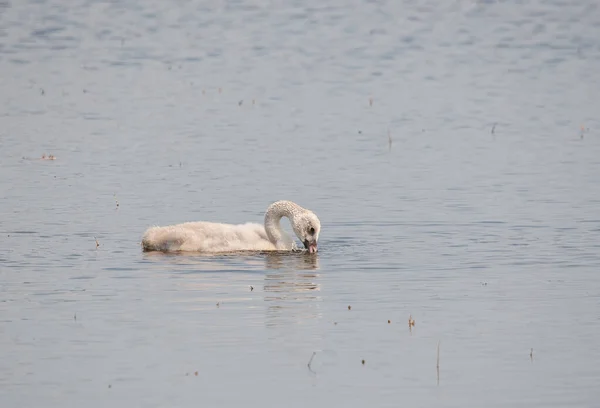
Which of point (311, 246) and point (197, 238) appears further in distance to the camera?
point (311, 246)

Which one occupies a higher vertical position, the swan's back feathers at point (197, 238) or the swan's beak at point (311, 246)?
the swan's back feathers at point (197, 238)

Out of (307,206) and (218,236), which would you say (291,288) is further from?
(307,206)

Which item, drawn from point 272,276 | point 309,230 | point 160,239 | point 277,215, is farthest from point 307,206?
point 272,276

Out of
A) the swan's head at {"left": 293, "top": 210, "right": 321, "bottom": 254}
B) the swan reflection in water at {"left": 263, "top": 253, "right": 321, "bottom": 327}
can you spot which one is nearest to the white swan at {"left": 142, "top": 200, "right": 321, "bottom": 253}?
the swan's head at {"left": 293, "top": 210, "right": 321, "bottom": 254}

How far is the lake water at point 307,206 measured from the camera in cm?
1045

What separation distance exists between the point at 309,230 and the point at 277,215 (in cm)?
72

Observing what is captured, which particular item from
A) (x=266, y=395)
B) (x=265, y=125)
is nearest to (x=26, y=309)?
(x=266, y=395)

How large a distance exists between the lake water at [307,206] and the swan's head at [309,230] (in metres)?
0.28

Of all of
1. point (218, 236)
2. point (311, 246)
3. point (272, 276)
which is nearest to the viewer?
point (272, 276)

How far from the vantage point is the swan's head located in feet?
50.9

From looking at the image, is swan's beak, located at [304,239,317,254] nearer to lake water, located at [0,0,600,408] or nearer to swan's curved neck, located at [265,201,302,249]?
lake water, located at [0,0,600,408]

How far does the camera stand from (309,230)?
15555 mm

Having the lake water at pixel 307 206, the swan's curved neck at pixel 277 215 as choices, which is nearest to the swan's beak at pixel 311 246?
the lake water at pixel 307 206

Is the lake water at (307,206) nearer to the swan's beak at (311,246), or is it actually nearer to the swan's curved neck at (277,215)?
the swan's beak at (311,246)
